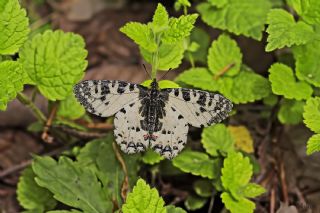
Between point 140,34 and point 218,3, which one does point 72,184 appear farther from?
point 218,3

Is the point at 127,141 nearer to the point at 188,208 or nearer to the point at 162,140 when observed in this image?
the point at 162,140

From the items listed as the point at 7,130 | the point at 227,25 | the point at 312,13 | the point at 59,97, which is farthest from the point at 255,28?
the point at 7,130

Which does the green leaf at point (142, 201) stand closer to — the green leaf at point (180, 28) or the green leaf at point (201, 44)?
the green leaf at point (180, 28)

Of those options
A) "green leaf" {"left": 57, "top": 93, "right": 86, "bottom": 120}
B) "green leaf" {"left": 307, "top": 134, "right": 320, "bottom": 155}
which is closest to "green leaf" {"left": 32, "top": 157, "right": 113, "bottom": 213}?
"green leaf" {"left": 57, "top": 93, "right": 86, "bottom": 120}

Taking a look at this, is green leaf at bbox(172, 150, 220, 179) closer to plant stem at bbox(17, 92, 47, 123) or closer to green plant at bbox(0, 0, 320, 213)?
green plant at bbox(0, 0, 320, 213)

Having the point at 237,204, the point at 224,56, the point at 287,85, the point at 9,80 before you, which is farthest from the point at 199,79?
the point at 9,80
